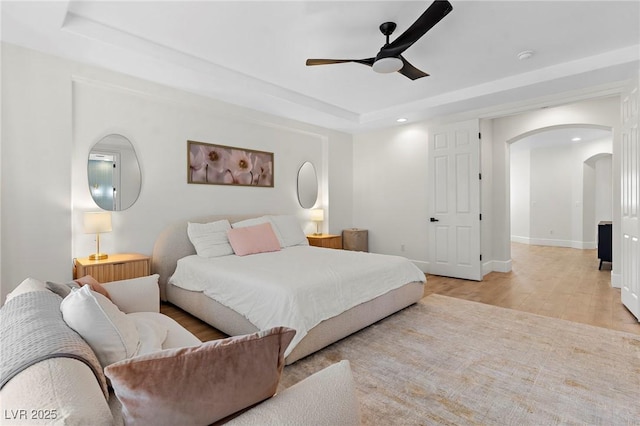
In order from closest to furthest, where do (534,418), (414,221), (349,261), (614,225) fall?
(534,418)
(349,261)
(614,225)
(414,221)

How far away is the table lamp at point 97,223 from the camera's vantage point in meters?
2.98

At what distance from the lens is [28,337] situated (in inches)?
35.7

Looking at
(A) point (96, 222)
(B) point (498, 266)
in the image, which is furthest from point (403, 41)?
(B) point (498, 266)

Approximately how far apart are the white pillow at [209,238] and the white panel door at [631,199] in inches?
164

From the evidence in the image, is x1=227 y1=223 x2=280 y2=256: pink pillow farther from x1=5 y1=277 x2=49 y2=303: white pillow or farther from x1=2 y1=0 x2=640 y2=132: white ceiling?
x1=5 y1=277 x2=49 y2=303: white pillow

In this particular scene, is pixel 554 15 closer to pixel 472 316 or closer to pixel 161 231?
pixel 472 316

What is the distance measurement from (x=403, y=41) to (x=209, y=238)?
2801 millimetres

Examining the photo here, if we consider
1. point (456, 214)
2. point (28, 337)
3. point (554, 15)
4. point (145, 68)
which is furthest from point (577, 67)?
point (28, 337)

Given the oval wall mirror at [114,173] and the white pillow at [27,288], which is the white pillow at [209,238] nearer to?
the oval wall mirror at [114,173]

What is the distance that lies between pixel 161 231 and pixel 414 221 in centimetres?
385

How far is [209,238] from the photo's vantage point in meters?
3.69

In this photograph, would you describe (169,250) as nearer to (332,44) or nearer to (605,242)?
(332,44)

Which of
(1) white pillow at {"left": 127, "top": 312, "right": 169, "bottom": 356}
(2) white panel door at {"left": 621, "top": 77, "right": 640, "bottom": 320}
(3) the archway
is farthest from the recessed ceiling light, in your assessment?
(3) the archway

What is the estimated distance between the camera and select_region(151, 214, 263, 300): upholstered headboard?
3578 millimetres
